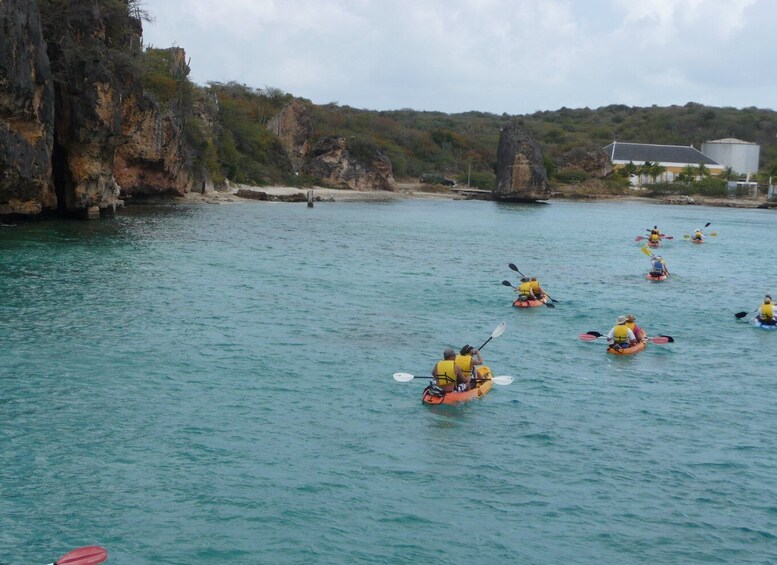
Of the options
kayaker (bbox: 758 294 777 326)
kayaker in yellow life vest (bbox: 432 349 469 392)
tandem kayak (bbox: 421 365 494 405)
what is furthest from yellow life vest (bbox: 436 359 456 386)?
kayaker (bbox: 758 294 777 326)

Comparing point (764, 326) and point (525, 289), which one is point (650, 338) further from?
point (525, 289)

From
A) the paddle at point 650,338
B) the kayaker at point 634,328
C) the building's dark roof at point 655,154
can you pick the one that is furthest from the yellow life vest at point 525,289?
the building's dark roof at point 655,154

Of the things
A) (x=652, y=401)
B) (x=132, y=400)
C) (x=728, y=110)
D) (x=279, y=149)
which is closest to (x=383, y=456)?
(x=132, y=400)

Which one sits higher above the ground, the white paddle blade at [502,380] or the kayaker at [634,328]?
the kayaker at [634,328]

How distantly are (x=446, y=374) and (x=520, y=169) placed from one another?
92.7m

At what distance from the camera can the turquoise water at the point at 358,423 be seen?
1327cm

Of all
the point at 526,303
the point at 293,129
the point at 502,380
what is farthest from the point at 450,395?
the point at 293,129

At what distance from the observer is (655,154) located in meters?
137

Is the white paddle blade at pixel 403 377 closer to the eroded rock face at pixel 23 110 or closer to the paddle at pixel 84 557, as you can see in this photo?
the paddle at pixel 84 557

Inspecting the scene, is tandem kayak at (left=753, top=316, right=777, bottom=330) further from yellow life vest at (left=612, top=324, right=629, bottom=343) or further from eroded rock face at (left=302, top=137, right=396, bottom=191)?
eroded rock face at (left=302, top=137, right=396, bottom=191)

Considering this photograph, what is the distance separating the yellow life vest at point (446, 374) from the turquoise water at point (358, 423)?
2.37 ft

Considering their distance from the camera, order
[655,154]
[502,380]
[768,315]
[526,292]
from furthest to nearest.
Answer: [655,154] → [526,292] → [768,315] → [502,380]

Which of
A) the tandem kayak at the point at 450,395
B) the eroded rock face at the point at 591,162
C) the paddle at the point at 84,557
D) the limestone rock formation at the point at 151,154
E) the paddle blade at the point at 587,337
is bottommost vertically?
the paddle at the point at 84,557

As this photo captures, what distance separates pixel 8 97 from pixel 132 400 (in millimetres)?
24694
